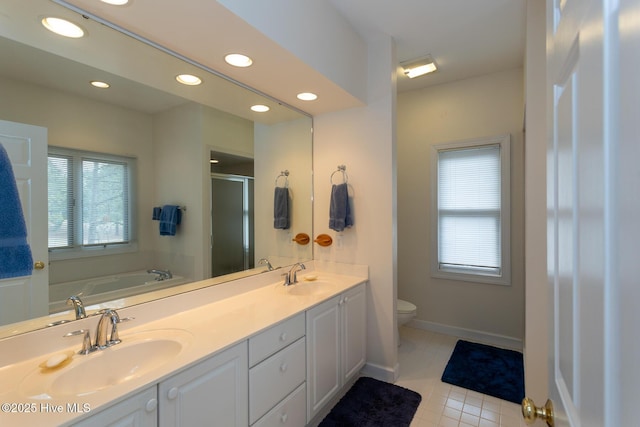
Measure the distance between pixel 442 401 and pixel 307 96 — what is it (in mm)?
2474

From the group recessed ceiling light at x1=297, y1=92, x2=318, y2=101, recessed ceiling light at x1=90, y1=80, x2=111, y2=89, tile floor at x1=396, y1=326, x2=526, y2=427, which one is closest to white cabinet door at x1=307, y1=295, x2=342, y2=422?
tile floor at x1=396, y1=326, x2=526, y2=427

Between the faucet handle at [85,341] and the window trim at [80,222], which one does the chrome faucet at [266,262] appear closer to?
the window trim at [80,222]

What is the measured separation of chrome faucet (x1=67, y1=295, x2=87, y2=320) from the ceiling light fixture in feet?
9.67

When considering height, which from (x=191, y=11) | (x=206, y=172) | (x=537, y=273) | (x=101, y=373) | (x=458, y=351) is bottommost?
(x=458, y=351)

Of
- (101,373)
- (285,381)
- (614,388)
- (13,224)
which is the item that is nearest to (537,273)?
(285,381)

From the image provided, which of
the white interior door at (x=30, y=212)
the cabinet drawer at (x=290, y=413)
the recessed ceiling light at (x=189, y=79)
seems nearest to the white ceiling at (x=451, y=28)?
the recessed ceiling light at (x=189, y=79)

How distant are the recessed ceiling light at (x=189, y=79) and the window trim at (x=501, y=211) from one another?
2478mm

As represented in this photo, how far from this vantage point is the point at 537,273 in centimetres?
180

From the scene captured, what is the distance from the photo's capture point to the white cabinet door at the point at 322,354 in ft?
5.81

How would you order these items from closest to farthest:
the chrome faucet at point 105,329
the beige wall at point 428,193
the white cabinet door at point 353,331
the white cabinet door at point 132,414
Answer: the white cabinet door at point 132,414 → the chrome faucet at point 105,329 → the white cabinet door at point 353,331 → the beige wall at point 428,193

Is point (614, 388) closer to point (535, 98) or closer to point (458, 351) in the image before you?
point (535, 98)

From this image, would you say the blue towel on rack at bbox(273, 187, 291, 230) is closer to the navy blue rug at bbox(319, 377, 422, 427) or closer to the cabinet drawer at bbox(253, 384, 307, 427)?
the cabinet drawer at bbox(253, 384, 307, 427)

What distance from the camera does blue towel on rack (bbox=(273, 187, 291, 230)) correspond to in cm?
255

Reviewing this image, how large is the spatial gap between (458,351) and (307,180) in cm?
220
